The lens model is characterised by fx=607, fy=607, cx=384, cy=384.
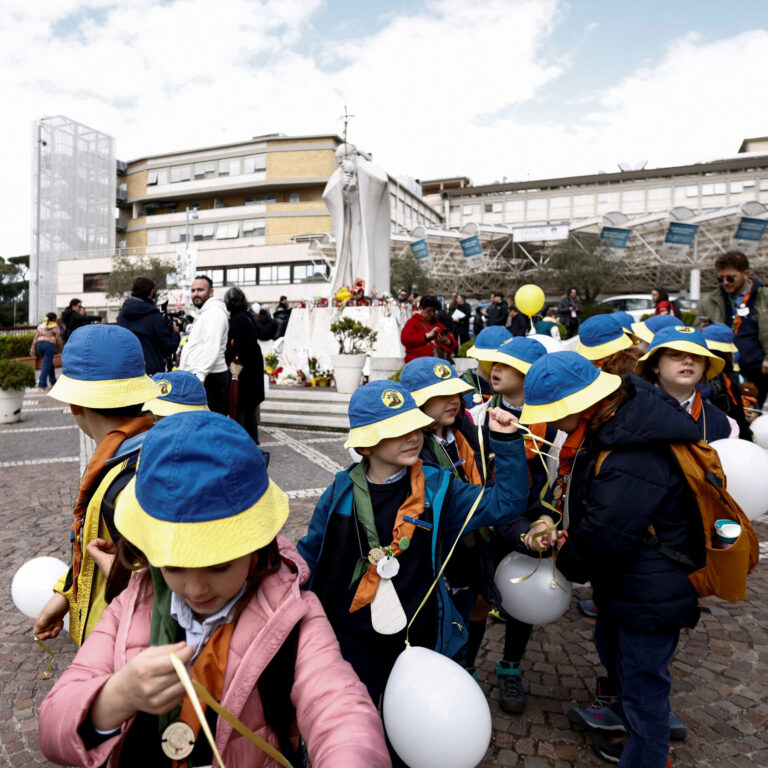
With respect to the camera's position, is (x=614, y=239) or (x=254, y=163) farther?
(x=254, y=163)

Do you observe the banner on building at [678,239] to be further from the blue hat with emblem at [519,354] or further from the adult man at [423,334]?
the blue hat with emblem at [519,354]

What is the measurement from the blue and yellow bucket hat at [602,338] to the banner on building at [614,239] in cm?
3560

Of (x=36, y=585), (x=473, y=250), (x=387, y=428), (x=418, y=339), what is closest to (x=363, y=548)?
(x=387, y=428)

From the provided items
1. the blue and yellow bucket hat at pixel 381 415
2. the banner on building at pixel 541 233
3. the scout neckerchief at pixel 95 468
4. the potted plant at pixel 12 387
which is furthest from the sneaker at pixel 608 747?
the banner on building at pixel 541 233

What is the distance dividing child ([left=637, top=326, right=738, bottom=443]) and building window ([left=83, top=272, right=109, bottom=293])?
2253 inches

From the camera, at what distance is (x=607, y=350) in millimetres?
3541

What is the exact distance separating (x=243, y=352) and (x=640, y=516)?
494cm

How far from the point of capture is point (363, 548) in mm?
2137

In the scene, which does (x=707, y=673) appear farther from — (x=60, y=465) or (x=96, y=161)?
(x=96, y=161)

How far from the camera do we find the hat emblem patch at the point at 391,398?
88.7 inches

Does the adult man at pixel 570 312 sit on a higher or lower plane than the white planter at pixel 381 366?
higher

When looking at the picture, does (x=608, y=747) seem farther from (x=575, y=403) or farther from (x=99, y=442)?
(x=99, y=442)

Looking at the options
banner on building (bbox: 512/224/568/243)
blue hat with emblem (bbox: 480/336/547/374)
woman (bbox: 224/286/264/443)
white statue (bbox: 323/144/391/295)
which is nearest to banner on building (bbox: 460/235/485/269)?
banner on building (bbox: 512/224/568/243)

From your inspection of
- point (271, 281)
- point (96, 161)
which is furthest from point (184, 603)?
point (96, 161)
